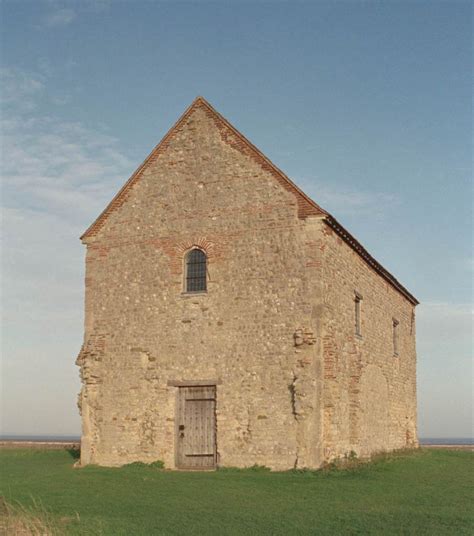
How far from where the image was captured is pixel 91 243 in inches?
902

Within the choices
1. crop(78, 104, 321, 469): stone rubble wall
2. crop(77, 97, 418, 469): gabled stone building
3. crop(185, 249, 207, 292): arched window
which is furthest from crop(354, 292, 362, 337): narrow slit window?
crop(185, 249, 207, 292): arched window

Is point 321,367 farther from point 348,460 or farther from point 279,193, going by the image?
point 279,193

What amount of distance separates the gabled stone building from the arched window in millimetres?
45

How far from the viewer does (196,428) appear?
66.7 ft

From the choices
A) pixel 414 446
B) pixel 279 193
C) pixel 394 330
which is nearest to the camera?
pixel 279 193

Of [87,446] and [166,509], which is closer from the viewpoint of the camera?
[166,509]

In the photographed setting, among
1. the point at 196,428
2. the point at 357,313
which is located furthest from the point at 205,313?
the point at 357,313

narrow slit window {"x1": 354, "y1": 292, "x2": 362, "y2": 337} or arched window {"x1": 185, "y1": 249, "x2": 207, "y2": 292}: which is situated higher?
arched window {"x1": 185, "y1": 249, "x2": 207, "y2": 292}

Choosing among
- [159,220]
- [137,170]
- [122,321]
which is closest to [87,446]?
[122,321]

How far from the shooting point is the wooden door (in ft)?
66.0

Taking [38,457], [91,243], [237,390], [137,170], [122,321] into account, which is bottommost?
[38,457]

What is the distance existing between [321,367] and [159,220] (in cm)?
679

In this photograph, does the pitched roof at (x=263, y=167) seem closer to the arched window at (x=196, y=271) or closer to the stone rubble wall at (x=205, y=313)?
the stone rubble wall at (x=205, y=313)

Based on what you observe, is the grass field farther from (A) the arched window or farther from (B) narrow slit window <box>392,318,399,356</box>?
(B) narrow slit window <box>392,318,399,356</box>
